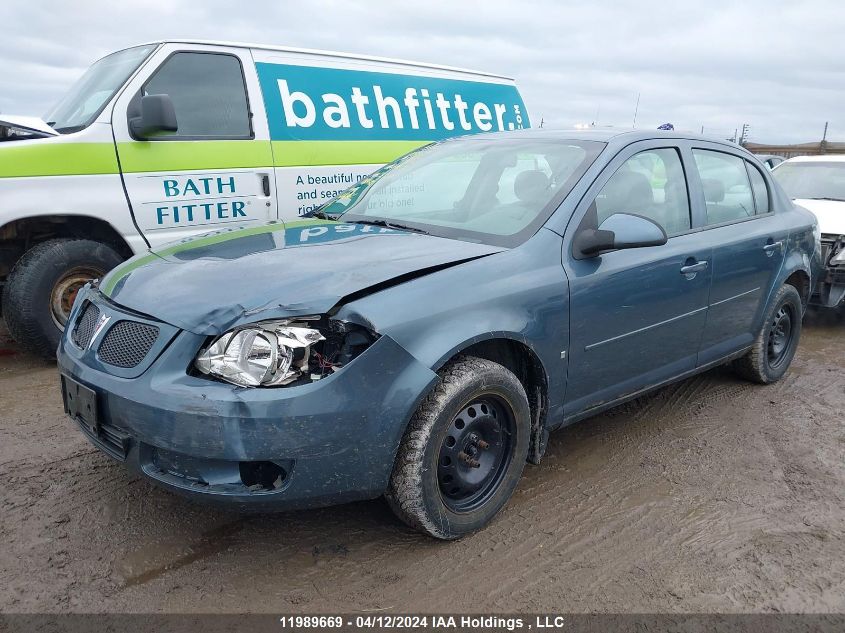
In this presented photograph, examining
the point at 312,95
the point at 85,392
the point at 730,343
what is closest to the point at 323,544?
the point at 85,392

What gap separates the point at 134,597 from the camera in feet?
7.84

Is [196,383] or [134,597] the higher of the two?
[196,383]

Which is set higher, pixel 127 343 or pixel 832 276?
pixel 127 343

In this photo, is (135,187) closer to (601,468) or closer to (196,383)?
(196,383)

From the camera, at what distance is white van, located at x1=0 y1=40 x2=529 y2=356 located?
178 inches

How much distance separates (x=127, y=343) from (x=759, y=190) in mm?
3844

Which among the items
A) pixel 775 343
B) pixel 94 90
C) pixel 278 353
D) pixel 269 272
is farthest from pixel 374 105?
pixel 278 353

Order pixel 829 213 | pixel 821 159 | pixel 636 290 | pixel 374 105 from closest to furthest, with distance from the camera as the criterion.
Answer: pixel 636 290, pixel 374 105, pixel 829 213, pixel 821 159

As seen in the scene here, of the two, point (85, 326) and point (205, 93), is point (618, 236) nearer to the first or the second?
point (85, 326)

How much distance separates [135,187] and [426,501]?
10.9ft

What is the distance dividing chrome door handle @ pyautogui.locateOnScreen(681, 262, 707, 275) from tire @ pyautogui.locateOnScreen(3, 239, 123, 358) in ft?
12.1

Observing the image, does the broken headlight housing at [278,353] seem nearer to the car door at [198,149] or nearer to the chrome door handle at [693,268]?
the chrome door handle at [693,268]

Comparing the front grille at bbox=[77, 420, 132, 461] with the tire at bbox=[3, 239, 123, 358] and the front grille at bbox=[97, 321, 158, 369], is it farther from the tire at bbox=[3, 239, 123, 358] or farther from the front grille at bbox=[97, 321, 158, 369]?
the tire at bbox=[3, 239, 123, 358]

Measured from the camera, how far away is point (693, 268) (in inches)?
142
